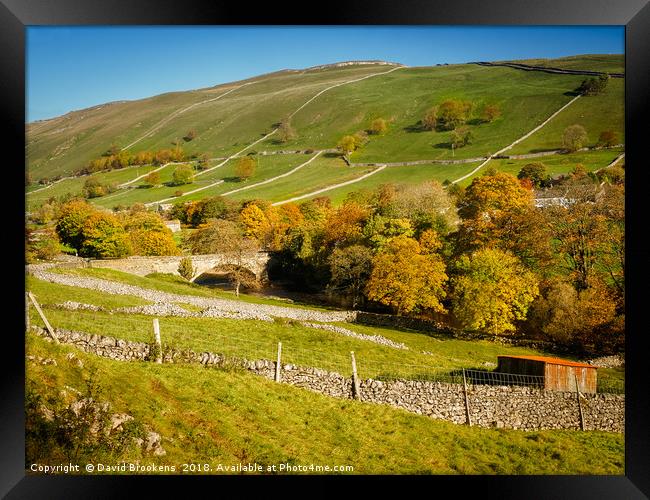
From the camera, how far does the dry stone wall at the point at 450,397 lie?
846 centimetres

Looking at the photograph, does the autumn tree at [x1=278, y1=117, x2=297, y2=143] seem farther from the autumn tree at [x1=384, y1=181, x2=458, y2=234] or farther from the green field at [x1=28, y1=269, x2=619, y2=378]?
A: the green field at [x1=28, y1=269, x2=619, y2=378]

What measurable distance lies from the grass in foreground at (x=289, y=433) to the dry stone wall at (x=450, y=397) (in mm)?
286

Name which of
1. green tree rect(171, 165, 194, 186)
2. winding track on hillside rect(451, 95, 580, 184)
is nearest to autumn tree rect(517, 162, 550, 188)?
winding track on hillside rect(451, 95, 580, 184)

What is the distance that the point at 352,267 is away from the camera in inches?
408

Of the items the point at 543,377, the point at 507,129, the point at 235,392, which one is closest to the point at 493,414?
the point at 543,377

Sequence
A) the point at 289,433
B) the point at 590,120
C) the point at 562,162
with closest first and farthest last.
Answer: the point at 289,433 → the point at 590,120 → the point at 562,162

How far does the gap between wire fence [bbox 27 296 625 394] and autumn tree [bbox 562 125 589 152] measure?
14.1 ft

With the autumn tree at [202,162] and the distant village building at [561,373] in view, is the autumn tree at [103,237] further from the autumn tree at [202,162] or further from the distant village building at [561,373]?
the distant village building at [561,373]

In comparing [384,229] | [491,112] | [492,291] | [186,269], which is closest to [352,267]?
[384,229]

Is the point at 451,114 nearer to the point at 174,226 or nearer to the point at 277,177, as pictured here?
the point at 277,177

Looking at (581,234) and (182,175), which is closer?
(581,234)

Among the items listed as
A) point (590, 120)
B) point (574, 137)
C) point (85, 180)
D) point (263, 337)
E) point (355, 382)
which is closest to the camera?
point (355, 382)

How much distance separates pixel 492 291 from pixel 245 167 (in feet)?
19.0

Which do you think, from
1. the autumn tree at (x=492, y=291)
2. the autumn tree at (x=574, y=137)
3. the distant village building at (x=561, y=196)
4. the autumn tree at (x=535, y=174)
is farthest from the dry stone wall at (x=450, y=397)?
the autumn tree at (x=574, y=137)
